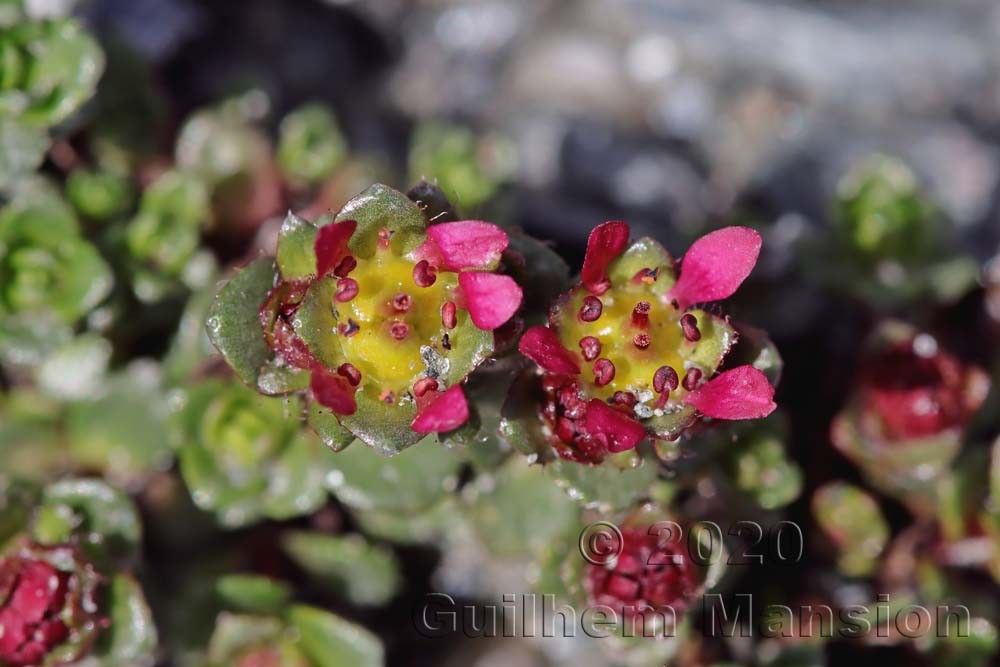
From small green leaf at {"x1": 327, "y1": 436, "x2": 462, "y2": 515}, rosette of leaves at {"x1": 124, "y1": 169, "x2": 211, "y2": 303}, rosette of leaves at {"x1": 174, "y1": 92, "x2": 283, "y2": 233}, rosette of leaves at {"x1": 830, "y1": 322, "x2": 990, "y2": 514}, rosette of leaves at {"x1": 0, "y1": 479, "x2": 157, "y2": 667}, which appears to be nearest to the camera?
rosette of leaves at {"x1": 0, "y1": 479, "x2": 157, "y2": 667}

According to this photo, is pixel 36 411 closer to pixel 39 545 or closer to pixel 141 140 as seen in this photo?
pixel 39 545

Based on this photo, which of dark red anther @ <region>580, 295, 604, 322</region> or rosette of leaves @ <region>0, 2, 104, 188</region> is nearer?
dark red anther @ <region>580, 295, 604, 322</region>

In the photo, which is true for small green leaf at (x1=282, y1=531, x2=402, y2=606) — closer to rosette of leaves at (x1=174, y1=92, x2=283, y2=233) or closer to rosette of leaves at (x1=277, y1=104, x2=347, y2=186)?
rosette of leaves at (x1=174, y1=92, x2=283, y2=233)

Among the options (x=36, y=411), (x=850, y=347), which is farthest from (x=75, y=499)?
(x=850, y=347)

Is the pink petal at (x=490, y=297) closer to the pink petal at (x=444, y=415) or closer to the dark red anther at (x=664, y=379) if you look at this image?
the pink petal at (x=444, y=415)

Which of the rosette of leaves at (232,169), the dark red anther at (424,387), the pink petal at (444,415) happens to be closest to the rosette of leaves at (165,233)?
the rosette of leaves at (232,169)

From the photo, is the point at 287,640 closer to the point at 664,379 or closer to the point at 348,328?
the point at 348,328

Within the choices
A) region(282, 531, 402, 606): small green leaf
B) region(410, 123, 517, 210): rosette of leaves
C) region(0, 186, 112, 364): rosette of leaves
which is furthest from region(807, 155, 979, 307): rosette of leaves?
region(0, 186, 112, 364): rosette of leaves
